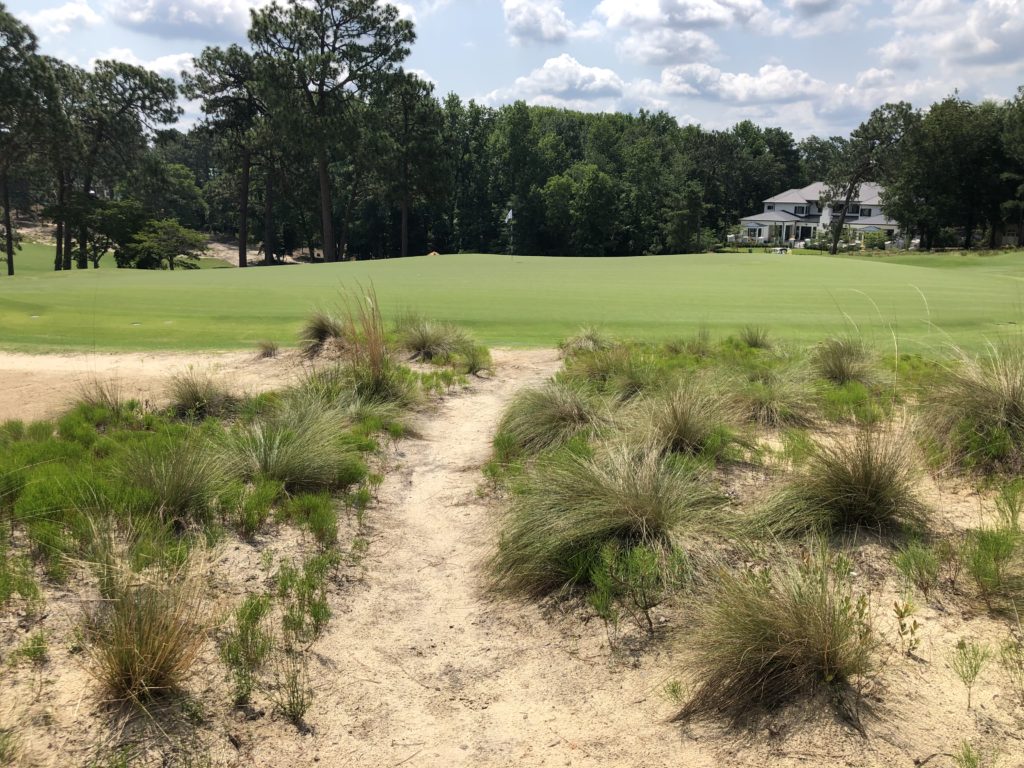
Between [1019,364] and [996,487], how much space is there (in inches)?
64.7

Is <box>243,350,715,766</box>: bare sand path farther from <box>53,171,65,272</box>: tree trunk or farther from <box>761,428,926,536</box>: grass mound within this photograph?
<box>53,171,65,272</box>: tree trunk

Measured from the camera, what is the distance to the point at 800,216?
306 ft

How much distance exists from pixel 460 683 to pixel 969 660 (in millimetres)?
2400

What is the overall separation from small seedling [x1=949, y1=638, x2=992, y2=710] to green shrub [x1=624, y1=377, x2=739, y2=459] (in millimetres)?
2578

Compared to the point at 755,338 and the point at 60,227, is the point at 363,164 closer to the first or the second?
the point at 60,227

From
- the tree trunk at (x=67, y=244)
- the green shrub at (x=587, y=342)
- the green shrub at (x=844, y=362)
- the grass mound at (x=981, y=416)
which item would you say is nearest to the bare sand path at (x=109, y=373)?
the green shrub at (x=587, y=342)

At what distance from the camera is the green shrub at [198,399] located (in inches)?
311

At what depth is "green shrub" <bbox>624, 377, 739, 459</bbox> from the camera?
19.8ft

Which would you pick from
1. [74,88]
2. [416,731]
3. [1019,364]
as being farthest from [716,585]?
[74,88]

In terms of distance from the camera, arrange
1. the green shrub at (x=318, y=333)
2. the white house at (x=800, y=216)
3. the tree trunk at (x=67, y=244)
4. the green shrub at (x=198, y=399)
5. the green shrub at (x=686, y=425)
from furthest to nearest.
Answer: the white house at (x=800, y=216) < the tree trunk at (x=67, y=244) < the green shrub at (x=318, y=333) < the green shrub at (x=198, y=399) < the green shrub at (x=686, y=425)

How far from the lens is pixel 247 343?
12242 millimetres

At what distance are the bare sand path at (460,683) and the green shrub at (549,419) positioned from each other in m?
1.53

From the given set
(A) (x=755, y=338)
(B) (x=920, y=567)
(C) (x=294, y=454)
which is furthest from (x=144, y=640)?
(A) (x=755, y=338)

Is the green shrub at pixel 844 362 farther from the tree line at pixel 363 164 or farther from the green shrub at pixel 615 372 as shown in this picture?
the tree line at pixel 363 164
